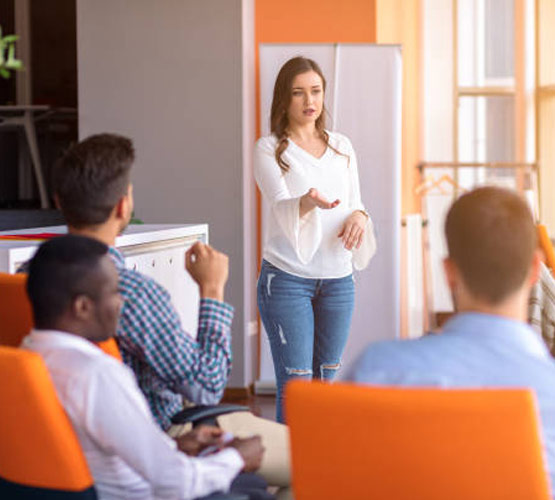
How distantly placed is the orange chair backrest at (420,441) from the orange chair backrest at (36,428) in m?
0.37

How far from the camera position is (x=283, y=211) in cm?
318

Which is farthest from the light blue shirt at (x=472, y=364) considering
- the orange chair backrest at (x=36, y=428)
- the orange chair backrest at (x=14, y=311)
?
the orange chair backrest at (x=14, y=311)

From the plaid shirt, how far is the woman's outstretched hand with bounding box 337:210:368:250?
1233 mm

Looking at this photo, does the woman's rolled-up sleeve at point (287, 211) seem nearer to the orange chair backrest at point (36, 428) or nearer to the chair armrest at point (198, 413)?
the chair armrest at point (198, 413)

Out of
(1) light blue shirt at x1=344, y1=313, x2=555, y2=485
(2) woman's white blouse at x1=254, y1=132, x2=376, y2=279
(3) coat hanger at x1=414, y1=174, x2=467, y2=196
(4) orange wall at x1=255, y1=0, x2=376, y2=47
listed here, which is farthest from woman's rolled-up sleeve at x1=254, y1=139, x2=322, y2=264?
(3) coat hanger at x1=414, y1=174, x2=467, y2=196

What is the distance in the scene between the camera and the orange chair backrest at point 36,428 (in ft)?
4.83

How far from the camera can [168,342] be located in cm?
189

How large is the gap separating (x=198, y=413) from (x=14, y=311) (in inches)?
17.5

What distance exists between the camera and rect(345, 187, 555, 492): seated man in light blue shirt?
1.41 metres

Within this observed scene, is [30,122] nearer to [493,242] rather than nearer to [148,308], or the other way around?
[148,308]

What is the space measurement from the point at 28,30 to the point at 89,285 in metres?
6.87

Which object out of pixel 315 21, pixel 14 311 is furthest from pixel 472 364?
pixel 315 21

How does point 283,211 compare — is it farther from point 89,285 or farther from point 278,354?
point 89,285

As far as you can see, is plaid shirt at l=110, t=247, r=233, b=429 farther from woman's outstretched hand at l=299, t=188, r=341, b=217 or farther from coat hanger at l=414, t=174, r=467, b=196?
coat hanger at l=414, t=174, r=467, b=196
